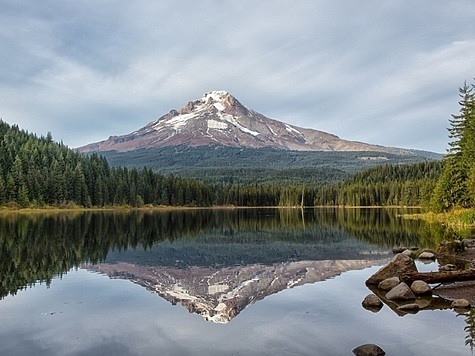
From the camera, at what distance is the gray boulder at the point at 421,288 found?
21688 mm

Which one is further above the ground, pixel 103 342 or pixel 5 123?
pixel 5 123

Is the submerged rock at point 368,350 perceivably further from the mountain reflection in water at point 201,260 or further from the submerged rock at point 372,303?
the mountain reflection in water at point 201,260

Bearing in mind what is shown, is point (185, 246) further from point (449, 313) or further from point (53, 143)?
point (53, 143)

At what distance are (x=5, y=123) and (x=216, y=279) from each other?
171 m

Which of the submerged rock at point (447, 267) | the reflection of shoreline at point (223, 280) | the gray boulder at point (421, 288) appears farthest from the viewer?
the submerged rock at point (447, 267)

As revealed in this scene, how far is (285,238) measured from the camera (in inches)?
2229

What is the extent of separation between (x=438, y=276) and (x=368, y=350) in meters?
11.6

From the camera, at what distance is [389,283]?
925 inches

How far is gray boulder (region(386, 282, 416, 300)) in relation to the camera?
20969mm

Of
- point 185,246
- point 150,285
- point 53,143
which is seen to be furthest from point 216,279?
point 53,143

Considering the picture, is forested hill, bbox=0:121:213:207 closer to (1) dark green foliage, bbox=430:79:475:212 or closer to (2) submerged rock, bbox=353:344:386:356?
(1) dark green foliage, bbox=430:79:475:212

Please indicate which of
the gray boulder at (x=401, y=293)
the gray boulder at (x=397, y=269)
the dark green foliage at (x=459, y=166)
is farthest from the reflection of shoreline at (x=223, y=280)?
the dark green foliage at (x=459, y=166)

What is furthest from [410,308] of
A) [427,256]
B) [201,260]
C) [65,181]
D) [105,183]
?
[105,183]

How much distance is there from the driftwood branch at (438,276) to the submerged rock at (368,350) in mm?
10276
